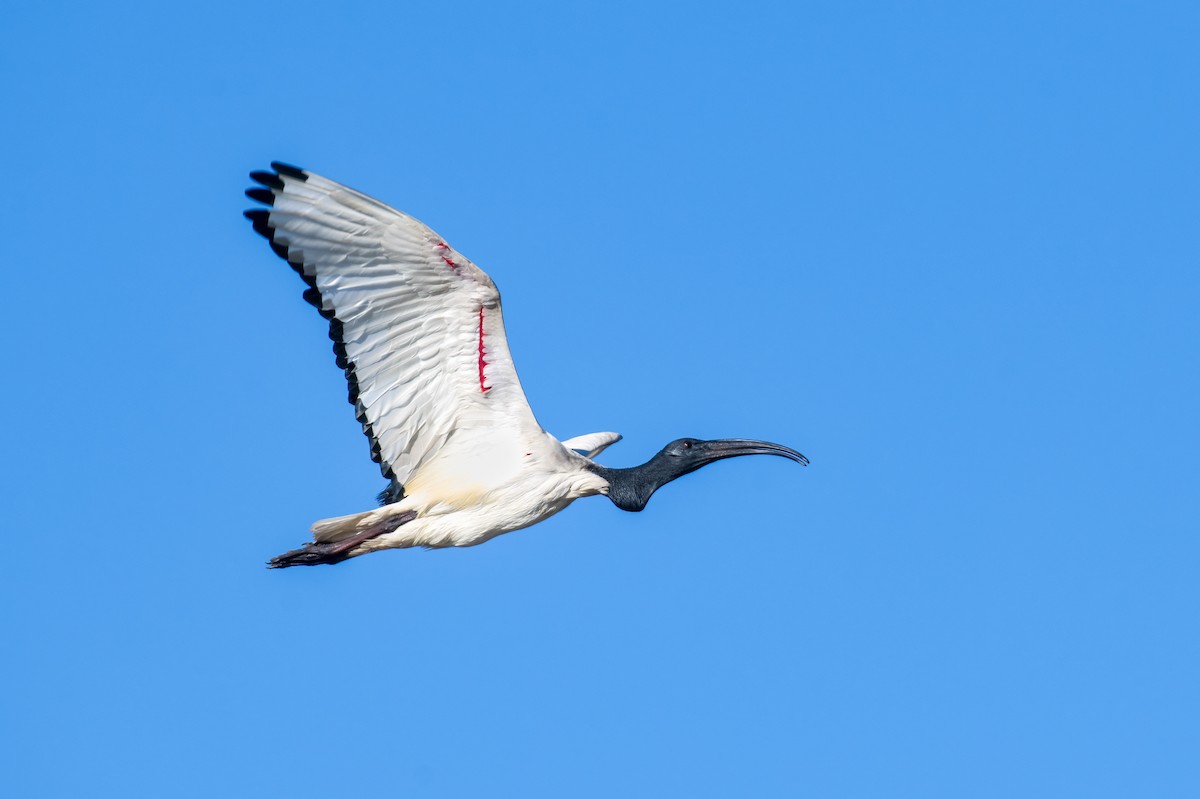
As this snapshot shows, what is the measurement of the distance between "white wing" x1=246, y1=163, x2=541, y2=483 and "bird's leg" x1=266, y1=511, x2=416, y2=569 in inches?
16.7

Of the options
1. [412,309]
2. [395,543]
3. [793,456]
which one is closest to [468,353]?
[412,309]

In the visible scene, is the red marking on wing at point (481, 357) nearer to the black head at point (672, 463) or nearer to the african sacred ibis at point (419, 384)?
the african sacred ibis at point (419, 384)

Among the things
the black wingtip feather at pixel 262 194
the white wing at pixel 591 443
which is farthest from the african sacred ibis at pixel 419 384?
the white wing at pixel 591 443

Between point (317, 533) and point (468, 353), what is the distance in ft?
7.05

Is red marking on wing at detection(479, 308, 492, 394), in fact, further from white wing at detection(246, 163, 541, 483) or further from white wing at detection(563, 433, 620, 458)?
white wing at detection(563, 433, 620, 458)

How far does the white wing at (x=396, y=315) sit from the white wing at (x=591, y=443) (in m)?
2.63

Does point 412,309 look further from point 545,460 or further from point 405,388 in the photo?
point 545,460

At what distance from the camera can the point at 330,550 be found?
1606cm

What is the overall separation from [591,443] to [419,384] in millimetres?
3383

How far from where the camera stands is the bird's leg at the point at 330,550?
16.1 m

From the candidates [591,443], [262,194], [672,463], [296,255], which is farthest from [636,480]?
[262,194]

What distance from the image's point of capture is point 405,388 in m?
15.8

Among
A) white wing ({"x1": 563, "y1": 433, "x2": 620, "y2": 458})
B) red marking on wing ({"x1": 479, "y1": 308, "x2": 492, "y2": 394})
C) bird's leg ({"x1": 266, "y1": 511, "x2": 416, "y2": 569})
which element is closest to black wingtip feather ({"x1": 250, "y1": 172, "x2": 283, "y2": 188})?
red marking on wing ({"x1": 479, "y1": 308, "x2": 492, "y2": 394})

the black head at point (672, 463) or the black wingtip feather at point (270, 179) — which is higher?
the black wingtip feather at point (270, 179)
